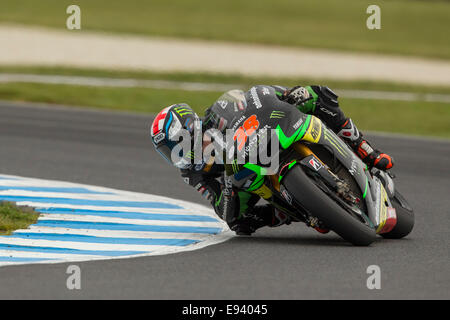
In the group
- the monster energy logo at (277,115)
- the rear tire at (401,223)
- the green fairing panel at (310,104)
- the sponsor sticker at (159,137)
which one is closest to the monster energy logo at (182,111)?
the sponsor sticker at (159,137)

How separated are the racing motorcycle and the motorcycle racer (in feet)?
0.21

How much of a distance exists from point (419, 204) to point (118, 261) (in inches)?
179

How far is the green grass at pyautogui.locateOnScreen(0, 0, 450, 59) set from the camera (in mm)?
33969

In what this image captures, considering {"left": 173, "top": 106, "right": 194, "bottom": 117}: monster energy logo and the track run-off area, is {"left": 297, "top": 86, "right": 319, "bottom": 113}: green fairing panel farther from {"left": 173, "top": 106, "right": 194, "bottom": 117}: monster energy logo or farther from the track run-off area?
the track run-off area

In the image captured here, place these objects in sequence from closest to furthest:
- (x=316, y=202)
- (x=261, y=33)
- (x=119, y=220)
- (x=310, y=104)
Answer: (x=316, y=202) → (x=310, y=104) → (x=119, y=220) → (x=261, y=33)

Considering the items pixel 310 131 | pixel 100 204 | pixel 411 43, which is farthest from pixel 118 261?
pixel 411 43

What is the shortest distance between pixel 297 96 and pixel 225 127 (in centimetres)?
67

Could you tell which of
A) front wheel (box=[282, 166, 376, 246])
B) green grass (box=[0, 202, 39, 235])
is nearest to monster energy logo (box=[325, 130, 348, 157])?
front wheel (box=[282, 166, 376, 246])

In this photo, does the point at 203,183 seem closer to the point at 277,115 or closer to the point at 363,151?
the point at 277,115

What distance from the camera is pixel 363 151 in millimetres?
8109

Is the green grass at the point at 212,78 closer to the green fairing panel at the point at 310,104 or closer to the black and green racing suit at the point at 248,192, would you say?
the black and green racing suit at the point at 248,192

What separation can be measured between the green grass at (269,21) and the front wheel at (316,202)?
25.8 meters

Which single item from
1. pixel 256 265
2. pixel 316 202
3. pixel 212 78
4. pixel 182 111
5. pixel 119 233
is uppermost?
pixel 212 78

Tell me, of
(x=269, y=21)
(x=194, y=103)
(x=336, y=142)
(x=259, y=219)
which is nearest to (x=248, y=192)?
(x=259, y=219)
